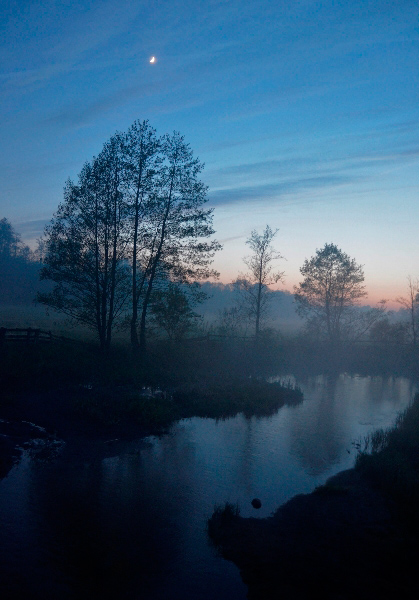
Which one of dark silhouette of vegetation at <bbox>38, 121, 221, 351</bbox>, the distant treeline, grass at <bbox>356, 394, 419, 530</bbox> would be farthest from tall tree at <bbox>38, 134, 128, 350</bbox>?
the distant treeline

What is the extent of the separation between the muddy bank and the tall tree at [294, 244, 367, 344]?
34.5 meters

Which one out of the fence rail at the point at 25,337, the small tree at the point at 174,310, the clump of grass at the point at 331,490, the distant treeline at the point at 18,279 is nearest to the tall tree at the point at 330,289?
the small tree at the point at 174,310

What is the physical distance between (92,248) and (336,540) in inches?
887

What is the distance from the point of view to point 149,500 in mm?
10734

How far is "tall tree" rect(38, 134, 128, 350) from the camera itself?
26.9 m

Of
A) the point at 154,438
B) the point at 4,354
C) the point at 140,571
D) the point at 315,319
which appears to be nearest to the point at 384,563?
the point at 140,571

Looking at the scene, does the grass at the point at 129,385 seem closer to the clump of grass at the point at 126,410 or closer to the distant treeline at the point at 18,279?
the clump of grass at the point at 126,410

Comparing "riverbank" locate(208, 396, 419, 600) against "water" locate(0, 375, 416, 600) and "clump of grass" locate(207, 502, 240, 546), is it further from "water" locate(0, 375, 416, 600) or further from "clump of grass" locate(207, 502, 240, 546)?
"water" locate(0, 375, 416, 600)

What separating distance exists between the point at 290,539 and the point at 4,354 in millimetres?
17596

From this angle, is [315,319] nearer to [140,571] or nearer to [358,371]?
[358,371]

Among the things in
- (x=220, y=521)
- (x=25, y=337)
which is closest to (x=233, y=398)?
(x=25, y=337)

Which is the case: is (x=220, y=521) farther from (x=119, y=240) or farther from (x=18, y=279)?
(x=18, y=279)

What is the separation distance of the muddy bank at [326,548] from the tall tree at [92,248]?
1981 cm

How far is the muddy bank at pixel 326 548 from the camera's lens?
734cm
